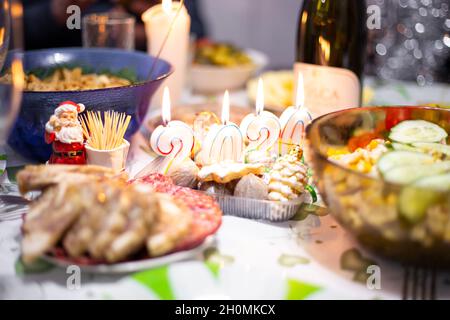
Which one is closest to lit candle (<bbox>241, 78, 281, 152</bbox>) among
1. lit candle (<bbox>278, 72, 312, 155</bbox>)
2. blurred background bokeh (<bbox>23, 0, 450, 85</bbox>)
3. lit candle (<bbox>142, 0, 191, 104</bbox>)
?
lit candle (<bbox>278, 72, 312, 155</bbox>)

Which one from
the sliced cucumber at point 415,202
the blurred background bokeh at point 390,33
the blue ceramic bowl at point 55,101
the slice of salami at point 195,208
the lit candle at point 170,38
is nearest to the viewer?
the sliced cucumber at point 415,202

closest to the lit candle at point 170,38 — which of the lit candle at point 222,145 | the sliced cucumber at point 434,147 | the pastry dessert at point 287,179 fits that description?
the lit candle at point 222,145

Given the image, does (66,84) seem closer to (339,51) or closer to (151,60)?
(151,60)

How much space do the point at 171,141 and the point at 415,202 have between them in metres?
0.43

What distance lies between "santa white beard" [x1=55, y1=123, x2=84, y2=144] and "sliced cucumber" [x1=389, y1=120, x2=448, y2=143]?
51 cm

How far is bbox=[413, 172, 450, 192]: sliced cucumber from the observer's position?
65cm

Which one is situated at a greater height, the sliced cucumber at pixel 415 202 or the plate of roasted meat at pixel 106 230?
the sliced cucumber at pixel 415 202

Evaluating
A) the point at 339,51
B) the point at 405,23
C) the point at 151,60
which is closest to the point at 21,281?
the point at 151,60

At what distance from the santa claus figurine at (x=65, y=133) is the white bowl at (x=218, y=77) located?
765mm

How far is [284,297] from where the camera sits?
27.4 inches

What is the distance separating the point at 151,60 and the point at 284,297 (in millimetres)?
707

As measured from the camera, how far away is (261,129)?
0.99 meters

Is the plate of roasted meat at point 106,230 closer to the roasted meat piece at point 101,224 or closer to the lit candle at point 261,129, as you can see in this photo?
the roasted meat piece at point 101,224

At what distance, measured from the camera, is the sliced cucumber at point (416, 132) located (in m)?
0.89
